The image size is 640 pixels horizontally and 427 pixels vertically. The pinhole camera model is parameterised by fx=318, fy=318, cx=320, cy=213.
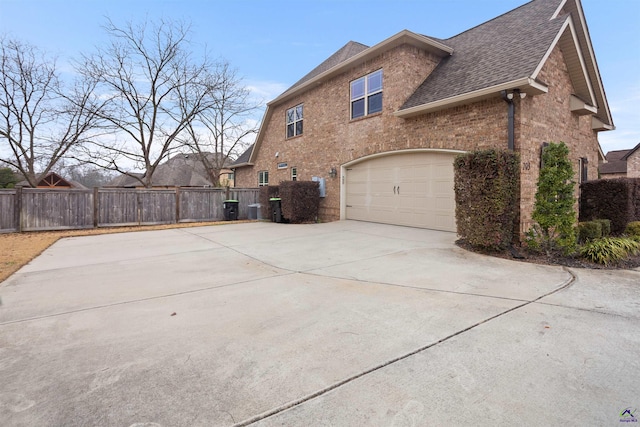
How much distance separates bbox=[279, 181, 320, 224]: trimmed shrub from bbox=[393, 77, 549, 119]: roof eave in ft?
15.1

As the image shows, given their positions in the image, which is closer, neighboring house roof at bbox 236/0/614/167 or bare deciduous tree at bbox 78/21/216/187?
neighboring house roof at bbox 236/0/614/167

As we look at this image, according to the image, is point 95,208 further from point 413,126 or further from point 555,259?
point 555,259

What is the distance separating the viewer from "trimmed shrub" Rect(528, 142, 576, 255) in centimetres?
582

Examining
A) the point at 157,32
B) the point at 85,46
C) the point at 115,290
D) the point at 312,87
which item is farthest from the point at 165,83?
the point at 115,290

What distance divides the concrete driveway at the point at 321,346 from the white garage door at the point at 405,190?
3940 millimetres

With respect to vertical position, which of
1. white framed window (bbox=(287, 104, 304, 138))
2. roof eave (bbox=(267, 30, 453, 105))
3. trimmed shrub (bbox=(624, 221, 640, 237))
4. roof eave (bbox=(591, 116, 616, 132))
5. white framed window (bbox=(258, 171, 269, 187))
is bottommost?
trimmed shrub (bbox=(624, 221, 640, 237))

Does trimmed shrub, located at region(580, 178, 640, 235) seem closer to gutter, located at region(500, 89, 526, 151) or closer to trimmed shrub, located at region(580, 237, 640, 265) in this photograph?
trimmed shrub, located at region(580, 237, 640, 265)

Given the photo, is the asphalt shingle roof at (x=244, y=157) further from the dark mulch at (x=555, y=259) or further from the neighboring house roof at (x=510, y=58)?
the dark mulch at (x=555, y=259)

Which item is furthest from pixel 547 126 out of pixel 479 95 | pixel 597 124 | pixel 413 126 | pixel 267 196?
pixel 267 196

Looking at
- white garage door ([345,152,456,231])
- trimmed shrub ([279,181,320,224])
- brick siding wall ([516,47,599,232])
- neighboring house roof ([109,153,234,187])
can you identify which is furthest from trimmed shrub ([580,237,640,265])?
neighboring house roof ([109,153,234,187])

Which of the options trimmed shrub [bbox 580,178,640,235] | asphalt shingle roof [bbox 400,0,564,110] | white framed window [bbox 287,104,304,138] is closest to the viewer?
asphalt shingle roof [bbox 400,0,564,110]

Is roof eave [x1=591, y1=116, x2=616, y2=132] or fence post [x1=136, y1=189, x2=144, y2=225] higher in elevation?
roof eave [x1=591, y1=116, x2=616, y2=132]

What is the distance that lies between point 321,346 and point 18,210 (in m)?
12.4

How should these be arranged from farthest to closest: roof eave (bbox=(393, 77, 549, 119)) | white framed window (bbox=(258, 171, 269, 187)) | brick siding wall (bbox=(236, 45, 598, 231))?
white framed window (bbox=(258, 171, 269, 187)) → brick siding wall (bbox=(236, 45, 598, 231)) → roof eave (bbox=(393, 77, 549, 119))
